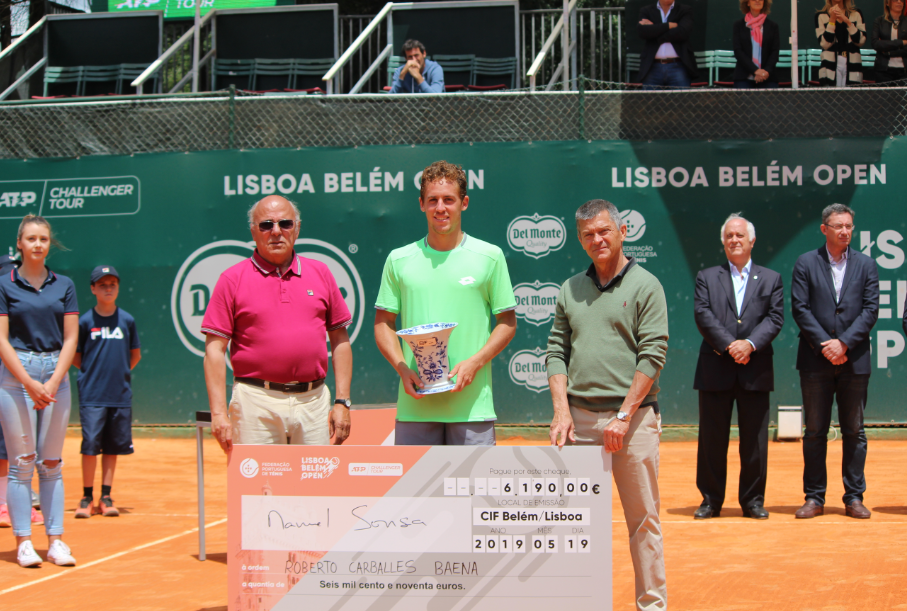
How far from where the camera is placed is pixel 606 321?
368cm

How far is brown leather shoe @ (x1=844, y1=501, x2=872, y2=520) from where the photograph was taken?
5820 mm

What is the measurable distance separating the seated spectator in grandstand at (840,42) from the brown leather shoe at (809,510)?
6276 millimetres

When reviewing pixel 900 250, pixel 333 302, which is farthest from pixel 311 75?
pixel 333 302

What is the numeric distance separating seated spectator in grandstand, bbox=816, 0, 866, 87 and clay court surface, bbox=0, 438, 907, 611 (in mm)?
5026

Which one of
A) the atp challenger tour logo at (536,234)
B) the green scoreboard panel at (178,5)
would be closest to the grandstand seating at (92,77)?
the green scoreboard panel at (178,5)

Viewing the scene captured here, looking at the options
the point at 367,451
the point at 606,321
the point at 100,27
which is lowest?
the point at 367,451

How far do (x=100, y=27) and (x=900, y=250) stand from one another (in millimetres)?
12388

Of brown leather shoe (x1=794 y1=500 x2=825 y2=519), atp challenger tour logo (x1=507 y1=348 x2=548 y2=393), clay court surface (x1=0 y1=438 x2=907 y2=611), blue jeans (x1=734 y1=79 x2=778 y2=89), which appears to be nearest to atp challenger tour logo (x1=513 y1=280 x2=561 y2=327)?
atp challenger tour logo (x1=507 y1=348 x2=548 y2=393)

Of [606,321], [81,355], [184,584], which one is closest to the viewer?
[606,321]

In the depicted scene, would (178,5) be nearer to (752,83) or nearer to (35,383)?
(752,83)

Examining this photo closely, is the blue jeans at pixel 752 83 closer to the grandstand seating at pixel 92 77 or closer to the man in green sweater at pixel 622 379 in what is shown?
the man in green sweater at pixel 622 379

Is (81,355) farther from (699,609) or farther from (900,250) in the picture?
(900,250)

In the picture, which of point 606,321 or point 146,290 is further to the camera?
point 146,290

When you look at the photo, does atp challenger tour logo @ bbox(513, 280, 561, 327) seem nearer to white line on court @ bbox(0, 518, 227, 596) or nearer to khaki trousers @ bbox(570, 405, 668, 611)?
white line on court @ bbox(0, 518, 227, 596)
